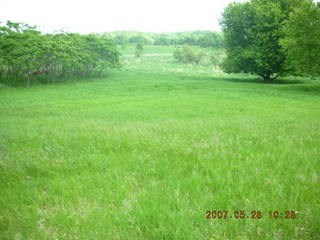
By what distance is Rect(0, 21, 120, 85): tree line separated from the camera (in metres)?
40.4

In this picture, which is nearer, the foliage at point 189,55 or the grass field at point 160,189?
the grass field at point 160,189

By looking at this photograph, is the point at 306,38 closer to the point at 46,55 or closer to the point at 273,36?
the point at 273,36

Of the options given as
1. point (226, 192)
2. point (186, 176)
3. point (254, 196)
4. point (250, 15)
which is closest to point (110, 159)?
point (186, 176)

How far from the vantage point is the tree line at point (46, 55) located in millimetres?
40406

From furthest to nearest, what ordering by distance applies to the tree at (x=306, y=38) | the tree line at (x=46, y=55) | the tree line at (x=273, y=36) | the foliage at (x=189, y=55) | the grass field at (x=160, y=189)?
the foliage at (x=189, y=55) → the tree line at (x=46, y=55) → the tree line at (x=273, y=36) → the tree at (x=306, y=38) → the grass field at (x=160, y=189)

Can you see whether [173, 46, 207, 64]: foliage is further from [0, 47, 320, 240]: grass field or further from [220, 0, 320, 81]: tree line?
[0, 47, 320, 240]: grass field

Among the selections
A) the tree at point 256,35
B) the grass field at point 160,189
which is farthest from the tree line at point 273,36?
the grass field at point 160,189

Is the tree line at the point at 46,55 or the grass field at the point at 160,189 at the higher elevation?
the tree line at the point at 46,55

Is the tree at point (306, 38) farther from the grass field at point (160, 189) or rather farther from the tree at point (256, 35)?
the grass field at point (160, 189)

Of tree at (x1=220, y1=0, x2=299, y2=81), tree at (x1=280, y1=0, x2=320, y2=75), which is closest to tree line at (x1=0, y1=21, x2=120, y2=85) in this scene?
tree at (x1=220, y1=0, x2=299, y2=81)

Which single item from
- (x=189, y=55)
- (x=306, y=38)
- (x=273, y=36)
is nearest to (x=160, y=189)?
(x=306, y=38)

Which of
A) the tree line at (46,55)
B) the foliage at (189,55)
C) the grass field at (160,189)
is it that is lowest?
the grass field at (160,189)

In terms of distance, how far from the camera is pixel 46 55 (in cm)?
4422

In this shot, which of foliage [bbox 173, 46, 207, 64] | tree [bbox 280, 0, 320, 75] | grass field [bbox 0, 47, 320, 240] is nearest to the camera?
grass field [bbox 0, 47, 320, 240]
